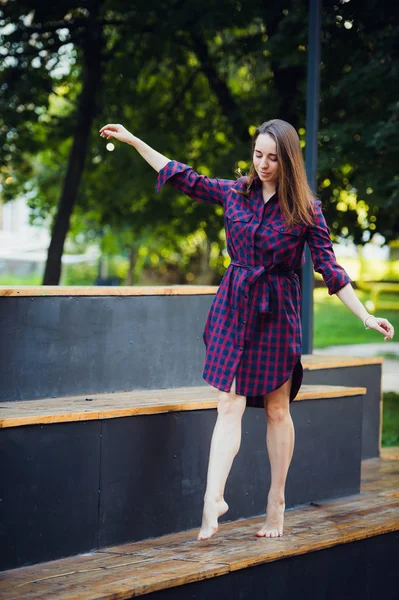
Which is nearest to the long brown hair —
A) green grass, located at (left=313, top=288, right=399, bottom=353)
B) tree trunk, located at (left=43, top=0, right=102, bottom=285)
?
tree trunk, located at (left=43, top=0, right=102, bottom=285)

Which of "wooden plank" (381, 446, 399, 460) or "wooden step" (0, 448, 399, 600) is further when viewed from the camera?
"wooden plank" (381, 446, 399, 460)

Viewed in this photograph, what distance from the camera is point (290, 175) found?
364cm

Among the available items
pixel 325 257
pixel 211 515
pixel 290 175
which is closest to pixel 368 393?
pixel 325 257

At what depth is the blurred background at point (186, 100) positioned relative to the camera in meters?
8.23

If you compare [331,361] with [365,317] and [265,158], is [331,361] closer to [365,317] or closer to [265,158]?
[365,317]

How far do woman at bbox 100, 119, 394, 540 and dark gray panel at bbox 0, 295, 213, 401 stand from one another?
76 cm

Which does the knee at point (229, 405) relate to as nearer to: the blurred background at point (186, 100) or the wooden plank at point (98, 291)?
the wooden plank at point (98, 291)

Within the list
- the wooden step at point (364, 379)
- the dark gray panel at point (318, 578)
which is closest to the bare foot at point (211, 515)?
the dark gray panel at point (318, 578)

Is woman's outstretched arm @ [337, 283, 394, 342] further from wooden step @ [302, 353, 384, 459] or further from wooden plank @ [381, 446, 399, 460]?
wooden plank @ [381, 446, 399, 460]

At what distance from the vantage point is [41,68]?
11781 millimetres

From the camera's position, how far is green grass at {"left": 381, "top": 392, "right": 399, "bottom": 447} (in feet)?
24.8

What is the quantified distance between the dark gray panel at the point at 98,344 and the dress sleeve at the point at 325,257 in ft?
3.69

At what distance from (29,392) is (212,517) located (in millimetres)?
1007

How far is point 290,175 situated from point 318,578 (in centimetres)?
162
